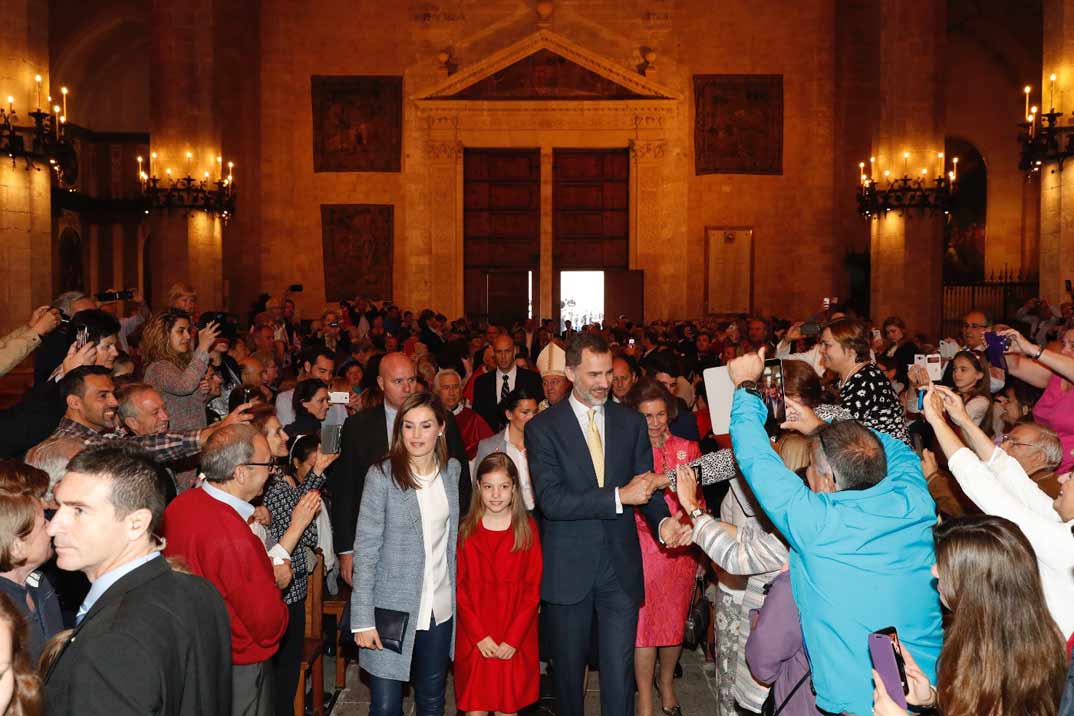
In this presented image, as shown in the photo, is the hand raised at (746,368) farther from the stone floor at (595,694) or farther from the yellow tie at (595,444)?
the stone floor at (595,694)

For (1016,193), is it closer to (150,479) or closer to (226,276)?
(226,276)

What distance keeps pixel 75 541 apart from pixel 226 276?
63.2ft

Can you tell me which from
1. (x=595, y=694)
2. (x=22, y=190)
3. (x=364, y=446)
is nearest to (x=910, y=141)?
(x=22, y=190)

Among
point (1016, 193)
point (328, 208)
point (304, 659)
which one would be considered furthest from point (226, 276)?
point (1016, 193)

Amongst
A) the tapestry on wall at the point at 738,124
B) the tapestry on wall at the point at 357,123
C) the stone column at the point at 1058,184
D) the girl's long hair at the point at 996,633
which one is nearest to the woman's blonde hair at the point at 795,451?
the girl's long hair at the point at 996,633

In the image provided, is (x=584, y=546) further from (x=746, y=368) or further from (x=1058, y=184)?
(x=1058, y=184)

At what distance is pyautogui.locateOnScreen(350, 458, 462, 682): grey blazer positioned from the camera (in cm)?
463

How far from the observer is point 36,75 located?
12.4 meters

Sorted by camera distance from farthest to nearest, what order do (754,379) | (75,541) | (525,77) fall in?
(525,77) < (754,379) < (75,541)

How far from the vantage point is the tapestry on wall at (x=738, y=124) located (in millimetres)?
23344

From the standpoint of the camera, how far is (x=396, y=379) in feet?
19.1

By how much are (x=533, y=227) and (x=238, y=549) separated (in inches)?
796

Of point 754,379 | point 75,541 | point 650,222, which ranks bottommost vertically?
point 75,541

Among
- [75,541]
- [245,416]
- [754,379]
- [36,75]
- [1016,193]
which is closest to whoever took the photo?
[75,541]
